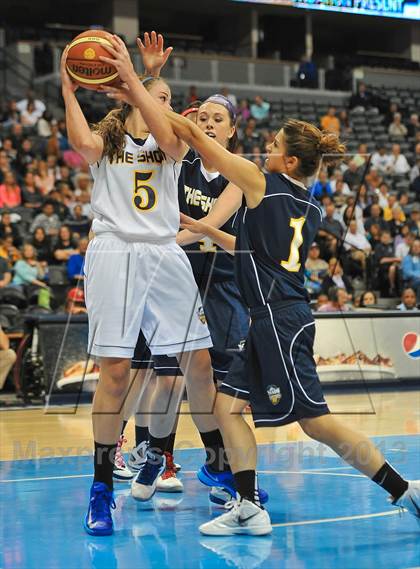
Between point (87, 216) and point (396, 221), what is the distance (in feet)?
19.0

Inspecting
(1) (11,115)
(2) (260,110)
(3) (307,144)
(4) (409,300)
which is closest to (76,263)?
(4) (409,300)

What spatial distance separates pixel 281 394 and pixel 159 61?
6.24 ft

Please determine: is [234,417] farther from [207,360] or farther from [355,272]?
[355,272]

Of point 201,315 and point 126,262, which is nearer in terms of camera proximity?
point 126,262

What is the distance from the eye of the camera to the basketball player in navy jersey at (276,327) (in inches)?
176

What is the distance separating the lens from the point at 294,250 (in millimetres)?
4656

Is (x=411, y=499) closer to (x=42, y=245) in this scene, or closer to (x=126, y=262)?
(x=126, y=262)

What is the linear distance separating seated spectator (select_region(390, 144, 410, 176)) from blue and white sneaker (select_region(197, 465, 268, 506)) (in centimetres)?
1606

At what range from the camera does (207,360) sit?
17.0ft

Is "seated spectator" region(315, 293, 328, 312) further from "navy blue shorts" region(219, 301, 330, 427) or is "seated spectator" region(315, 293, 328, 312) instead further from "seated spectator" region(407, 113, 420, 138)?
"seated spectator" region(407, 113, 420, 138)

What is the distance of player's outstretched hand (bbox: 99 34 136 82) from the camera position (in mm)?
4309

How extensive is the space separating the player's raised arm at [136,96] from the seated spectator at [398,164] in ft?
54.6

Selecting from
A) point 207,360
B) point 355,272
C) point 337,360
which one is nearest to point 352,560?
point 207,360

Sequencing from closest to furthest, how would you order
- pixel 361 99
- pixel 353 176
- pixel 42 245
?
pixel 42 245, pixel 353 176, pixel 361 99
